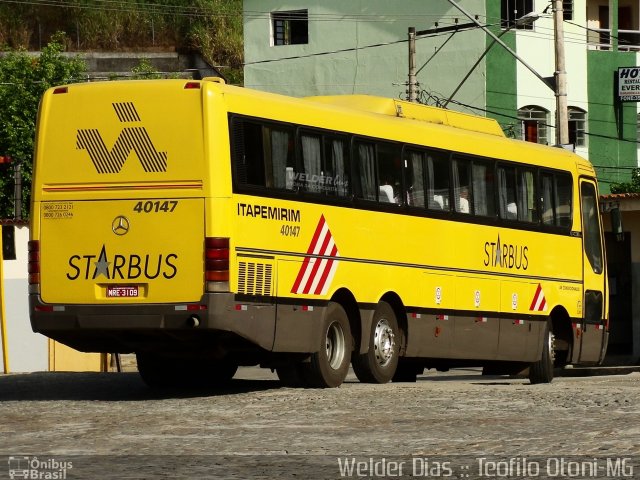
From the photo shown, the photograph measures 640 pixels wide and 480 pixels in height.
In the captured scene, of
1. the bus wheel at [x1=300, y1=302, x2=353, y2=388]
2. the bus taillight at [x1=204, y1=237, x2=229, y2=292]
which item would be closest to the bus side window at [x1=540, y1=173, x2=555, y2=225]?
the bus wheel at [x1=300, y1=302, x2=353, y2=388]

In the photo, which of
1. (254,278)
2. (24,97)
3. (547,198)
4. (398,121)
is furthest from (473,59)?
(254,278)

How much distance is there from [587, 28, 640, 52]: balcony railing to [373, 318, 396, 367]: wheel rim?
3732 centimetres

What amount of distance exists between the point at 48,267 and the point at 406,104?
6.23m

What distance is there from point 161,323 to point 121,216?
4.06 feet

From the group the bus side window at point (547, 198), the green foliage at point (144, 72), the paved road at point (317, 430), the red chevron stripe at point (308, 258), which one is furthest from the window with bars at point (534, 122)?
the red chevron stripe at point (308, 258)

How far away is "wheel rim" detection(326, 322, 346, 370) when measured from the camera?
2066 cm

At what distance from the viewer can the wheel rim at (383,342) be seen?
2163 centimetres

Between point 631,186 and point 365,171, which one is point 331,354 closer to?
point 365,171

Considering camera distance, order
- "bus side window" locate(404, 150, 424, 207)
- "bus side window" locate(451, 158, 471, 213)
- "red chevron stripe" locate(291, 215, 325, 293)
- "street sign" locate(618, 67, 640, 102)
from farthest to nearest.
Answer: "street sign" locate(618, 67, 640, 102)
"bus side window" locate(451, 158, 471, 213)
"bus side window" locate(404, 150, 424, 207)
"red chevron stripe" locate(291, 215, 325, 293)

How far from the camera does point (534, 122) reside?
56594mm

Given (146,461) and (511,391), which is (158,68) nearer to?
(511,391)

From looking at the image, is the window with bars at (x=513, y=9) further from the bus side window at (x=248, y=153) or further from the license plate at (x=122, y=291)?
the license plate at (x=122, y=291)

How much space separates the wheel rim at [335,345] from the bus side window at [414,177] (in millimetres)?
2314

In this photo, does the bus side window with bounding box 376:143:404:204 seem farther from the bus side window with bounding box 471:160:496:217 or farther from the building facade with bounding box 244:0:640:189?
the building facade with bounding box 244:0:640:189
